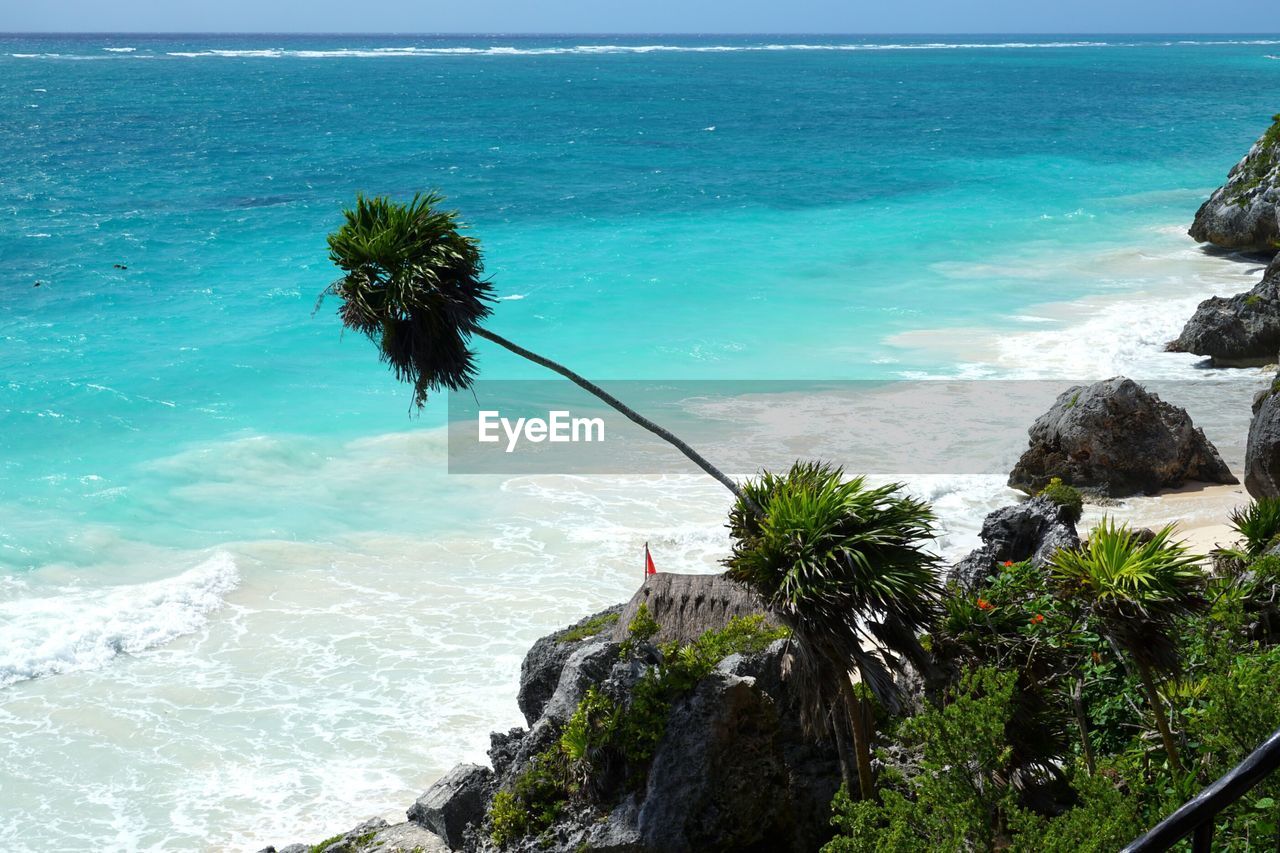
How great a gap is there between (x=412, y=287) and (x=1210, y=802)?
937 cm

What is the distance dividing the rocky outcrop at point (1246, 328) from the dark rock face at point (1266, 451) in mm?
9775

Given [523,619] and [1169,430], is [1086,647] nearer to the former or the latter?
[523,619]

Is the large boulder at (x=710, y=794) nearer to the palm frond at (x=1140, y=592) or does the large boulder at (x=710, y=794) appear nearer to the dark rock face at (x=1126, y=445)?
the palm frond at (x=1140, y=592)

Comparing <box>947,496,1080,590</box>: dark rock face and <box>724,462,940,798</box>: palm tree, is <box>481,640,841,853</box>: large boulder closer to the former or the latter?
<box>724,462,940,798</box>: palm tree

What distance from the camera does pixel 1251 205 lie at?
40781 millimetres

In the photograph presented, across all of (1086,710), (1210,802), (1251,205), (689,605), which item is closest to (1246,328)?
(1251,205)

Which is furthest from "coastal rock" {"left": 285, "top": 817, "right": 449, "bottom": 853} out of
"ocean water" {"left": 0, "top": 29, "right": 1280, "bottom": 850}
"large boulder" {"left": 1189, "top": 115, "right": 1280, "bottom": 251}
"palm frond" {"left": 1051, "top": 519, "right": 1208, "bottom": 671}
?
"large boulder" {"left": 1189, "top": 115, "right": 1280, "bottom": 251}

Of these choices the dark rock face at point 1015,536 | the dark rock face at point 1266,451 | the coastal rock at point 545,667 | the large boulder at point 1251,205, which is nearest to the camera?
the coastal rock at point 545,667

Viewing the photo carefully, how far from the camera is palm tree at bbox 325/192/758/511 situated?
37.3ft

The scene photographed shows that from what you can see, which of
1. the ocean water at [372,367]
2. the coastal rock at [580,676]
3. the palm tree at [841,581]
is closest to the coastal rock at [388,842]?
the coastal rock at [580,676]

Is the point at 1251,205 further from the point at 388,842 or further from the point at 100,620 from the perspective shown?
the point at 388,842

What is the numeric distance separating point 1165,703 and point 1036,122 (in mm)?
92942

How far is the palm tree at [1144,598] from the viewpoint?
28.8 ft

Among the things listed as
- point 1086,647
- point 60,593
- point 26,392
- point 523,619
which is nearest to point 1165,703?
point 1086,647
